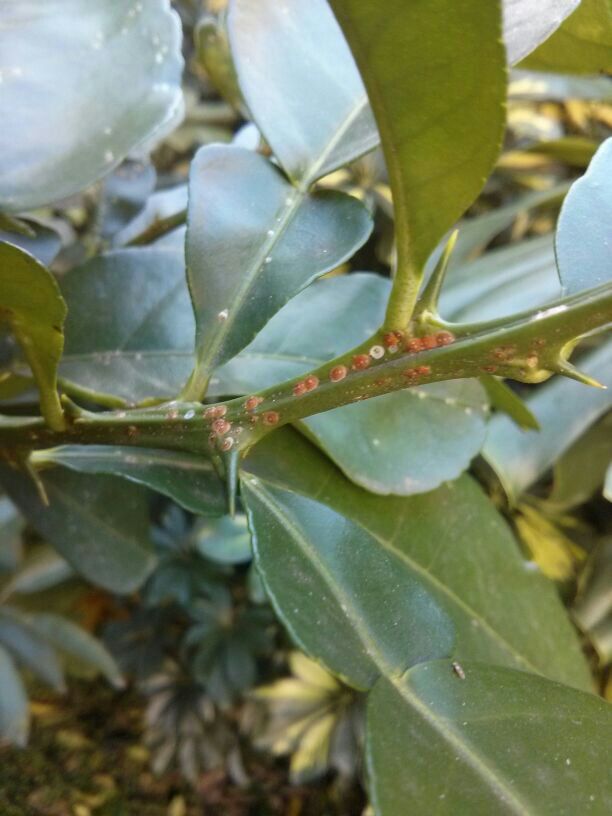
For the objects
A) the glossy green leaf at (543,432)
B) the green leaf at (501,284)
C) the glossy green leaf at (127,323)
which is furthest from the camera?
the green leaf at (501,284)

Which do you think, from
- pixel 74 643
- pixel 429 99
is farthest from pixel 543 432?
pixel 74 643

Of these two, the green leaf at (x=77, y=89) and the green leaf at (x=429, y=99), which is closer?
the green leaf at (x=429, y=99)

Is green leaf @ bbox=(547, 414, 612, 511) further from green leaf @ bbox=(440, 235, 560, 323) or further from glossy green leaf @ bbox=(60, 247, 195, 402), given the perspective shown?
glossy green leaf @ bbox=(60, 247, 195, 402)

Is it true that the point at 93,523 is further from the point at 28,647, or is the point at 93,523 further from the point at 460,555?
the point at 28,647

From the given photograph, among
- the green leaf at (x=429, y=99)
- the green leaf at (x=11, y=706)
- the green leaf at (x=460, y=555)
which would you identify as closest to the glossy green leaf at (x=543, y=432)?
the green leaf at (x=460, y=555)

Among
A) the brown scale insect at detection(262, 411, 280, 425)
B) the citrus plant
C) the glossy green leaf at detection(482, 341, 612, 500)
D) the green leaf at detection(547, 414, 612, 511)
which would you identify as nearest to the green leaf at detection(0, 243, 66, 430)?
the citrus plant

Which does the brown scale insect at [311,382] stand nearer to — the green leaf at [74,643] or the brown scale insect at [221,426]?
the brown scale insect at [221,426]
